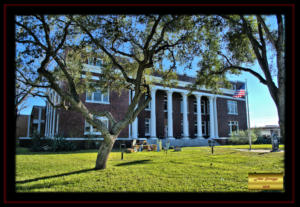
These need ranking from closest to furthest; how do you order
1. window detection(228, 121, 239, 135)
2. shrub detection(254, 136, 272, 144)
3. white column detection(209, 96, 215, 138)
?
shrub detection(254, 136, 272, 144) < white column detection(209, 96, 215, 138) < window detection(228, 121, 239, 135)

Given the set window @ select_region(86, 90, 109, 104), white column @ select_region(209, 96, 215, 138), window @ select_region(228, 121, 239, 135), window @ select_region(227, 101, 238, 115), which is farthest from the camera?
window @ select_region(227, 101, 238, 115)

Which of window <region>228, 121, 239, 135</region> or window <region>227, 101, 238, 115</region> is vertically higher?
window <region>227, 101, 238, 115</region>

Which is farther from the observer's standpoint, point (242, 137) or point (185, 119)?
point (185, 119)

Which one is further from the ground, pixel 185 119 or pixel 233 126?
pixel 185 119

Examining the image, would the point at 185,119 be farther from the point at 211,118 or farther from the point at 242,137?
the point at 242,137

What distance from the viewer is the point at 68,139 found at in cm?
1966

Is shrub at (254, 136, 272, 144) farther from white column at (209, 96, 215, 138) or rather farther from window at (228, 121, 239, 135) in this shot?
white column at (209, 96, 215, 138)

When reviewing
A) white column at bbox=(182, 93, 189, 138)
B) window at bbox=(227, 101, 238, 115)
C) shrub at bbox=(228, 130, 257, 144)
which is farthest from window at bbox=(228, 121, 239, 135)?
white column at bbox=(182, 93, 189, 138)

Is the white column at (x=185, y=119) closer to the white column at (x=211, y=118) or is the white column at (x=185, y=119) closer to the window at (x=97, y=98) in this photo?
the white column at (x=211, y=118)

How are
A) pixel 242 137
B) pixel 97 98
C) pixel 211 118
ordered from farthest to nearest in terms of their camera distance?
pixel 211 118 < pixel 242 137 < pixel 97 98

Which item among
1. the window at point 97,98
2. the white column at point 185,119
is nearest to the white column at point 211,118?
the white column at point 185,119

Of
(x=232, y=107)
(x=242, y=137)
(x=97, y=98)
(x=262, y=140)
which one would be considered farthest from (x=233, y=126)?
(x=97, y=98)

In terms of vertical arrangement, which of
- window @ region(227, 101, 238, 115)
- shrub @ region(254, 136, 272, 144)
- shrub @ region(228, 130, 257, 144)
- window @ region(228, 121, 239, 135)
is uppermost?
window @ region(227, 101, 238, 115)

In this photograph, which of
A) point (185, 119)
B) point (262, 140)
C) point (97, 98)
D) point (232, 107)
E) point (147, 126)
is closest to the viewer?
point (97, 98)
